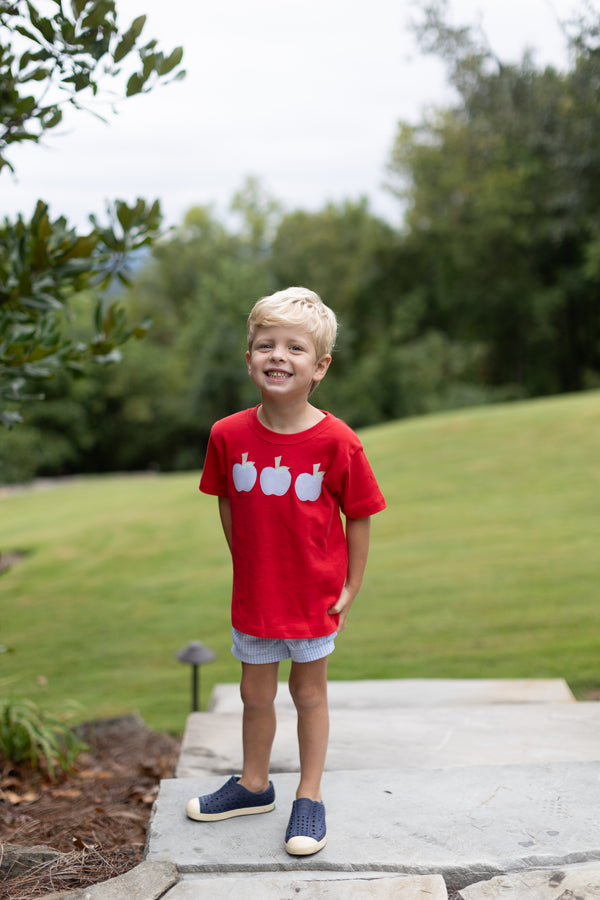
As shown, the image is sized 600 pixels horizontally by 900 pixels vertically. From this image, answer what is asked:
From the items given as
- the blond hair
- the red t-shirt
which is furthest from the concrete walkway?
the blond hair

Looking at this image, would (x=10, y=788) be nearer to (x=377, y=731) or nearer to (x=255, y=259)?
(x=377, y=731)

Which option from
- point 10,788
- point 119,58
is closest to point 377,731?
point 10,788

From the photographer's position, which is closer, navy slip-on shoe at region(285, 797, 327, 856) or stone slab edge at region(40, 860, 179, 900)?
stone slab edge at region(40, 860, 179, 900)

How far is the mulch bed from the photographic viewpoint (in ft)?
7.04

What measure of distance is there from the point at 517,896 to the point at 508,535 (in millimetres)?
7467

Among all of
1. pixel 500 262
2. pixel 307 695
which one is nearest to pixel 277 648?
pixel 307 695

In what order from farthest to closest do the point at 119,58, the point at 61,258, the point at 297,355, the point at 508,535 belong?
the point at 508,535 < the point at 61,258 < the point at 119,58 < the point at 297,355

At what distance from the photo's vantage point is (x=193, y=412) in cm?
2848

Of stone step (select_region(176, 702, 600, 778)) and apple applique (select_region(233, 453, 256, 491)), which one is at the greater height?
apple applique (select_region(233, 453, 256, 491))

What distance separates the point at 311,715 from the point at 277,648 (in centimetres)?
23

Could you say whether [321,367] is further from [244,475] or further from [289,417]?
[244,475]

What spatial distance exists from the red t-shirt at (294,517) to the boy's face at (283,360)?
15cm

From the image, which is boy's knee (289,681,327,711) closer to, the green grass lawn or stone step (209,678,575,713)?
stone step (209,678,575,713)

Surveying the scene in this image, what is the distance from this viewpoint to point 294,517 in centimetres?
230
